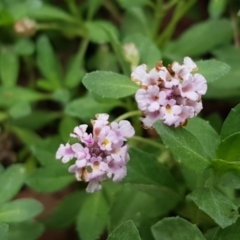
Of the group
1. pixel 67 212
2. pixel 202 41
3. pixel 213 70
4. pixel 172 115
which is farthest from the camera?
pixel 202 41

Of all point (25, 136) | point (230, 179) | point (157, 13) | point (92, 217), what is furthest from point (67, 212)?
point (157, 13)

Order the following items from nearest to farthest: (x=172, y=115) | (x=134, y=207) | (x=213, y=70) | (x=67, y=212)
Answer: (x=172, y=115), (x=213, y=70), (x=134, y=207), (x=67, y=212)

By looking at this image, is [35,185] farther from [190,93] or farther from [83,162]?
[190,93]

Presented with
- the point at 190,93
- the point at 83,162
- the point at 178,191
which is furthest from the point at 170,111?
the point at 178,191

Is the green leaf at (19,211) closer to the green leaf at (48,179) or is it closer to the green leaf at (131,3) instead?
the green leaf at (48,179)

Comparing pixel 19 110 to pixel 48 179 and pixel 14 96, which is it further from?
pixel 48 179

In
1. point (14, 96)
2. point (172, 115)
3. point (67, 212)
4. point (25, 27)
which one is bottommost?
point (67, 212)
